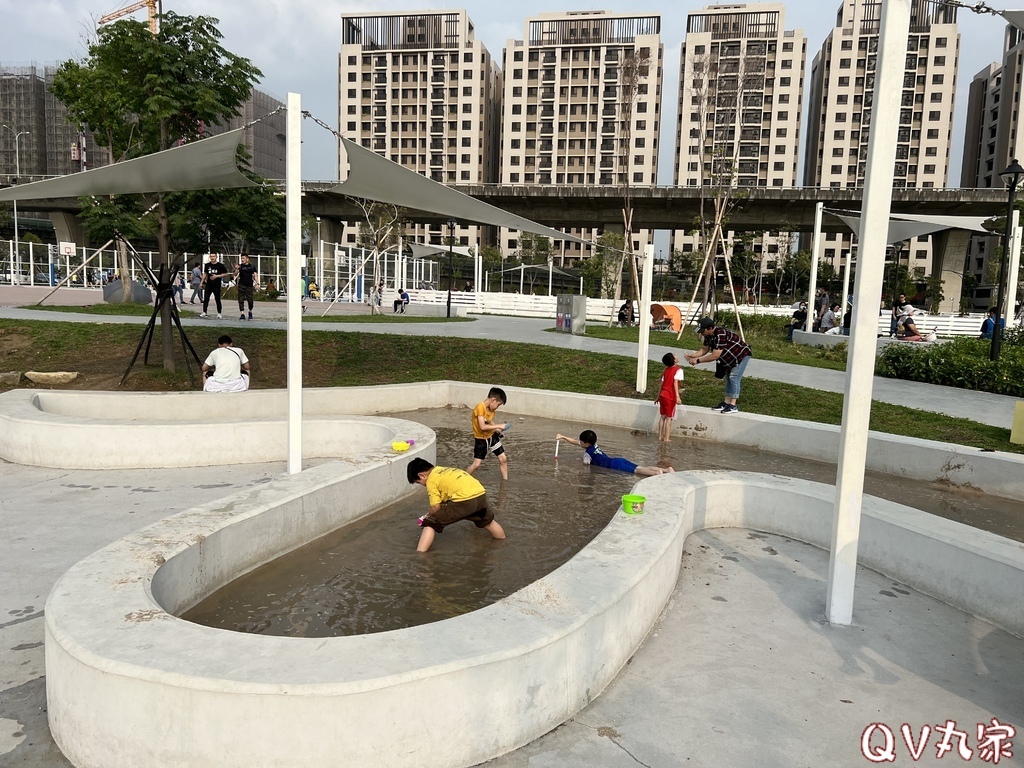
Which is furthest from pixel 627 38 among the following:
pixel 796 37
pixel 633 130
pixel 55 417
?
pixel 55 417

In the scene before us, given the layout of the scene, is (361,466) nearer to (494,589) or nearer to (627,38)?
(494,589)

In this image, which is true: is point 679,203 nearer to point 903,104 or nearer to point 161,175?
point 161,175

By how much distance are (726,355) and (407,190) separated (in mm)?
5184

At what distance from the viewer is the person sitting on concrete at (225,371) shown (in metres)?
9.61

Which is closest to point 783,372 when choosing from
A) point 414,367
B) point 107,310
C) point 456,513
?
point 414,367

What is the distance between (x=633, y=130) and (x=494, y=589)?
99280 mm

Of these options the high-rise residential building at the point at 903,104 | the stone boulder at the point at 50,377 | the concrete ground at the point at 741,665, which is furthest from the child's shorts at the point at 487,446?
the high-rise residential building at the point at 903,104

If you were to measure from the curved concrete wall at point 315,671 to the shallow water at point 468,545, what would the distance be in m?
0.62

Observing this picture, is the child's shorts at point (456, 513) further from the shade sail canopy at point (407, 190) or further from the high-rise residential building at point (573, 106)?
the high-rise residential building at point (573, 106)

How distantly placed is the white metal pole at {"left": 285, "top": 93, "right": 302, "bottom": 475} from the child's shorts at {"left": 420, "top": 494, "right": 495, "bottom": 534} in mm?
1603

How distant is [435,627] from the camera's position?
3.30 metres

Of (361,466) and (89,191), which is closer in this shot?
(361,466)

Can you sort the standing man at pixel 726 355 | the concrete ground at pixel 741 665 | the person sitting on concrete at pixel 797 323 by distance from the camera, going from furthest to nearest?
1. the person sitting on concrete at pixel 797 323
2. the standing man at pixel 726 355
3. the concrete ground at pixel 741 665

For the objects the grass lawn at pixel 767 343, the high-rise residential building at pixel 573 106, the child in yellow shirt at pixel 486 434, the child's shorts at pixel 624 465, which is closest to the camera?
the child in yellow shirt at pixel 486 434
